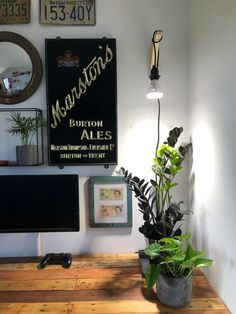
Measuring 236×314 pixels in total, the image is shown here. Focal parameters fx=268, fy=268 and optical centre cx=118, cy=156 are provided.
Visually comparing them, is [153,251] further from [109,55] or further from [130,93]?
[109,55]

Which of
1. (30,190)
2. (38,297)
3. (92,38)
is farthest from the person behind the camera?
(92,38)

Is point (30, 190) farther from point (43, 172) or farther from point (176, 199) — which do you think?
point (176, 199)

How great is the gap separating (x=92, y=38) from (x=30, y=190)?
924 mm

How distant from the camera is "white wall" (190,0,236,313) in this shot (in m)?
1.05

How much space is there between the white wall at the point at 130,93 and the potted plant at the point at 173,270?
480mm

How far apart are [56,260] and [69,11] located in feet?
4.62

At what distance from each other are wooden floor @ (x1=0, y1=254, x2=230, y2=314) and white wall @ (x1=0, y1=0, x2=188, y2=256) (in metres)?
0.12

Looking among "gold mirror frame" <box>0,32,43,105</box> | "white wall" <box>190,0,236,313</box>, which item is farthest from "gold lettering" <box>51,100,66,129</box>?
"white wall" <box>190,0,236,313</box>

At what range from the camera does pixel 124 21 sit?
1543mm

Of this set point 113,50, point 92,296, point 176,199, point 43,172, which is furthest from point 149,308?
point 113,50

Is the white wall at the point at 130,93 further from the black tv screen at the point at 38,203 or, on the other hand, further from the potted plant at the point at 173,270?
the potted plant at the point at 173,270

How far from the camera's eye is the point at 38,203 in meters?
1.44

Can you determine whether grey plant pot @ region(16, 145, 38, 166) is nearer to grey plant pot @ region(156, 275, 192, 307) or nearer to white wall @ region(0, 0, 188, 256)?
white wall @ region(0, 0, 188, 256)

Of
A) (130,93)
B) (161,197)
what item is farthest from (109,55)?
(161,197)
